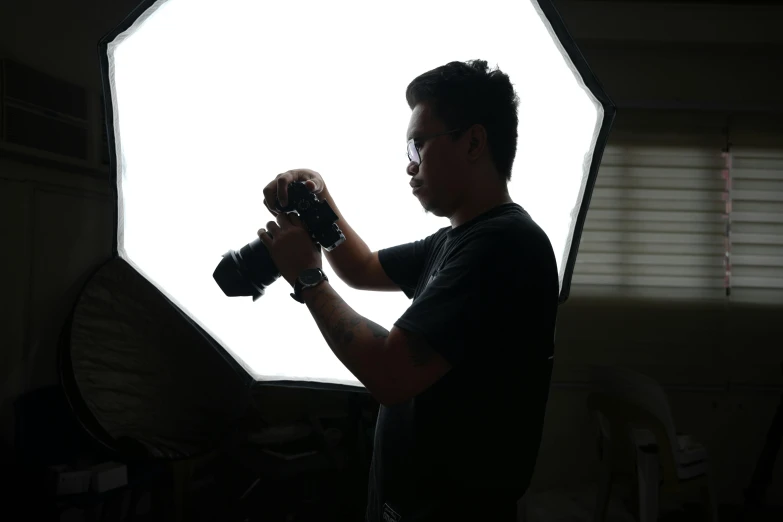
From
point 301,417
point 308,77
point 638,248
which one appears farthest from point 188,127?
point 638,248

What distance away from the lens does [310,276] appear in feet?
2.24

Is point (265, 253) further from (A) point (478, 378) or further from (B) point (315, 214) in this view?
(A) point (478, 378)

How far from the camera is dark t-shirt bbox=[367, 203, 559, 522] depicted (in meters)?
0.60

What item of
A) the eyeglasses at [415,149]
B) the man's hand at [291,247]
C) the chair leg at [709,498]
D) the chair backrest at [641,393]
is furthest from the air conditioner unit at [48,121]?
the chair leg at [709,498]

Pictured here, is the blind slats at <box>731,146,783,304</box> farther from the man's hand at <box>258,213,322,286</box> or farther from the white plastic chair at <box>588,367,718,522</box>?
the man's hand at <box>258,213,322,286</box>

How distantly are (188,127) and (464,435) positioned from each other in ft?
1.72

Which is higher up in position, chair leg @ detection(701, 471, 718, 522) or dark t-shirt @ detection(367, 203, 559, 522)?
dark t-shirt @ detection(367, 203, 559, 522)

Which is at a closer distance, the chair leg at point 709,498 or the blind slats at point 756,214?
the chair leg at point 709,498

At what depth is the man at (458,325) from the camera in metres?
0.60

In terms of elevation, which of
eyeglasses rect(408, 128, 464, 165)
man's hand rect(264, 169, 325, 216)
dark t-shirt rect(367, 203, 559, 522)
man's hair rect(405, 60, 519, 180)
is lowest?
dark t-shirt rect(367, 203, 559, 522)

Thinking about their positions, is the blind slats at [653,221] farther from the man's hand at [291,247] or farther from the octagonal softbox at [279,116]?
the man's hand at [291,247]

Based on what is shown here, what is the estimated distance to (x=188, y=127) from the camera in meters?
0.66

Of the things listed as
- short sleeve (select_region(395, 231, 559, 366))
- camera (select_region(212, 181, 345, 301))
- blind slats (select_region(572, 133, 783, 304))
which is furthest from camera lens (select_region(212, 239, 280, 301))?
blind slats (select_region(572, 133, 783, 304))

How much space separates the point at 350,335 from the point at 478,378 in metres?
0.17
